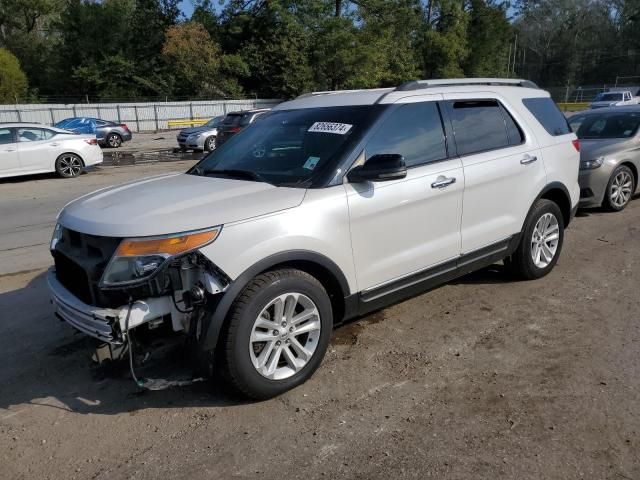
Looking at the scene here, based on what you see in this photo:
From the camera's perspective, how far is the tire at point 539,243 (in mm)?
5105

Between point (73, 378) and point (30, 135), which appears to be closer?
point (73, 378)

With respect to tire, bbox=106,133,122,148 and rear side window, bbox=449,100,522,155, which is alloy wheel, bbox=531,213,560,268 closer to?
rear side window, bbox=449,100,522,155

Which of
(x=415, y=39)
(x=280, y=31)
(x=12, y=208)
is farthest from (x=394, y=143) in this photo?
(x=415, y=39)

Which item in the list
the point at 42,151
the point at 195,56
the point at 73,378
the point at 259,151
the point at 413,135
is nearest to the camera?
the point at 73,378

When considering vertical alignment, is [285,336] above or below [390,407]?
above

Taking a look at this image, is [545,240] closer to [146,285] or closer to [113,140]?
[146,285]

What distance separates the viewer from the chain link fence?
36.9m

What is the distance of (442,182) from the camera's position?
4168mm

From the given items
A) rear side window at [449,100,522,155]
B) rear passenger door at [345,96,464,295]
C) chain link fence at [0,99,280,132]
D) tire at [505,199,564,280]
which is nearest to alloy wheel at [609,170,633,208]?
tire at [505,199,564,280]

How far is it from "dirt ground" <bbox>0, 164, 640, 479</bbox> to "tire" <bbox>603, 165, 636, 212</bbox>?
153 inches

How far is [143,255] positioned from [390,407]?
1697mm

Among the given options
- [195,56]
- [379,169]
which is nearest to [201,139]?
[379,169]

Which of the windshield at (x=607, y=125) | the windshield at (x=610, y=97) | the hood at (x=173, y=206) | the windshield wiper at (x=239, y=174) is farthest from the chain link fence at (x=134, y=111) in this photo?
the hood at (x=173, y=206)

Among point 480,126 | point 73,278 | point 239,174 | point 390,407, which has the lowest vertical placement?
point 390,407
